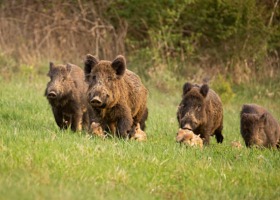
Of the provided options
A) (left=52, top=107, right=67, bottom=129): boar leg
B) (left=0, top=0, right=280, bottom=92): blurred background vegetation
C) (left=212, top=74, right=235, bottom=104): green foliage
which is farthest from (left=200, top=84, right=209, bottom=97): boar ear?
(left=0, top=0, right=280, bottom=92): blurred background vegetation

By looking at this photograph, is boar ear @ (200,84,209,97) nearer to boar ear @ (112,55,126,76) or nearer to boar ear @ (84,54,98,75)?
boar ear @ (112,55,126,76)

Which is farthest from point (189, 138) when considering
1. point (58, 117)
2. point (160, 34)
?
point (160, 34)

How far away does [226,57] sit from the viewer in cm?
2572

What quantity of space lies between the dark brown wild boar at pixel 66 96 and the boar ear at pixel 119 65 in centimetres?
131

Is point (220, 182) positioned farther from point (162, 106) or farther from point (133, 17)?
point (133, 17)

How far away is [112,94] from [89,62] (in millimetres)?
748

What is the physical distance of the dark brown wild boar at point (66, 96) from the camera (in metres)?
11.8

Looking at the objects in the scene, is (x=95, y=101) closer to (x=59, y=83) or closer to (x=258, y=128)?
(x=59, y=83)

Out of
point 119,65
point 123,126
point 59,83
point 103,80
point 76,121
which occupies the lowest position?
point 76,121

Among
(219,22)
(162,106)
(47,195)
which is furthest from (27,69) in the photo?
(47,195)

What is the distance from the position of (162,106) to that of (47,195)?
12943 millimetres

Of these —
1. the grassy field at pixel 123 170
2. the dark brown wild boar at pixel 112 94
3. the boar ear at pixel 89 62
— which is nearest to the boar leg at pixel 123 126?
the dark brown wild boar at pixel 112 94

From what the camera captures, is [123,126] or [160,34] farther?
[160,34]

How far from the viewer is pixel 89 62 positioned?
10797 millimetres
